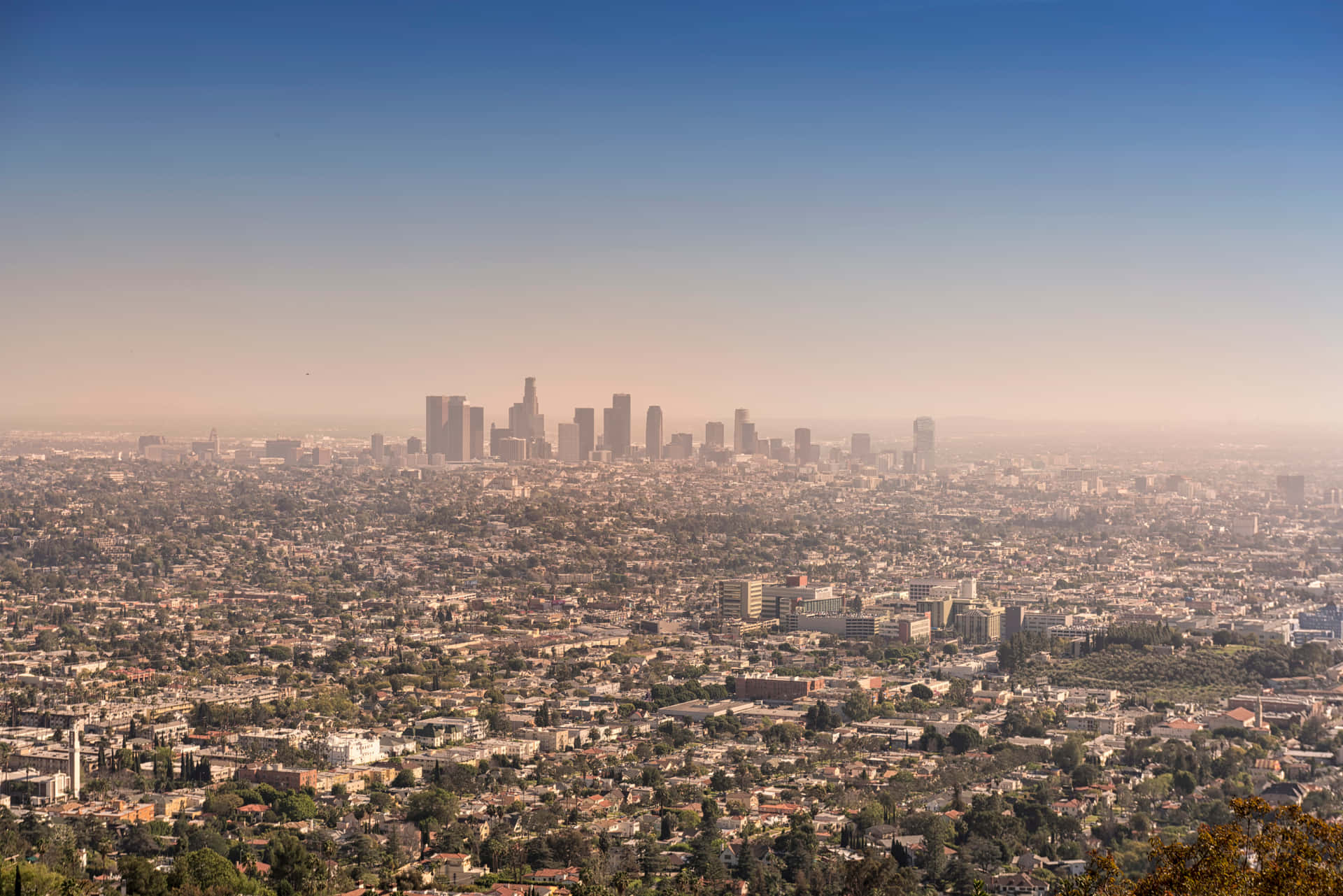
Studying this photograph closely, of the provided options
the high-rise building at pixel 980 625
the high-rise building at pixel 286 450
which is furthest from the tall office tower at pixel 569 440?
the high-rise building at pixel 980 625

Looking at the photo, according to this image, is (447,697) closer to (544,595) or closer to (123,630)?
(123,630)

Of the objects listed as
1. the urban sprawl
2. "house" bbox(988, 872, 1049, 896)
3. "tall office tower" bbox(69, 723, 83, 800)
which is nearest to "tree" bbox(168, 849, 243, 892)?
the urban sprawl

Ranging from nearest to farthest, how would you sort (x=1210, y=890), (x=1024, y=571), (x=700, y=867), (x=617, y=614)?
(x=1210, y=890) → (x=700, y=867) → (x=617, y=614) → (x=1024, y=571)

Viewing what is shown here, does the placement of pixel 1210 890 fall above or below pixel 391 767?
above

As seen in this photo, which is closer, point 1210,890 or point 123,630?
point 1210,890

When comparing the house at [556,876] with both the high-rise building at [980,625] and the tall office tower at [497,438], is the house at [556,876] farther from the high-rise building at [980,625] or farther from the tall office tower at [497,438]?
the tall office tower at [497,438]

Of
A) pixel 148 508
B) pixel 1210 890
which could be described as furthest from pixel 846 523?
pixel 1210 890

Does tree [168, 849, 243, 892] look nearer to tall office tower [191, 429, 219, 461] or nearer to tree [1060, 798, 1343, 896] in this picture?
tree [1060, 798, 1343, 896]
